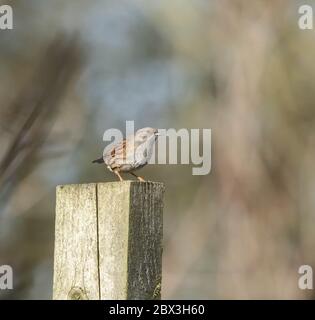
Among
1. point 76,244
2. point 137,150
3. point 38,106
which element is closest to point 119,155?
point 137,150

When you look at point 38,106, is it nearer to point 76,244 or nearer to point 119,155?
point 119,155

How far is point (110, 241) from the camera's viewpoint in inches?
103

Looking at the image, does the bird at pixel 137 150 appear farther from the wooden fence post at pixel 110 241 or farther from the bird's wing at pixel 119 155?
the wooden fence post at pixel 110 241

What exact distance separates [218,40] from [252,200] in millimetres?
1352

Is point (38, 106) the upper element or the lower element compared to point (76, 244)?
upper

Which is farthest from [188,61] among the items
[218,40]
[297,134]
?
[297,134]

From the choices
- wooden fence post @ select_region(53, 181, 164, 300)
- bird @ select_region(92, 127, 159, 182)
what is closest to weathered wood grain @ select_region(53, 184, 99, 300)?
wooden fence post @ select_region(53, 181, 164, 300)

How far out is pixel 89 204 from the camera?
2.70 m

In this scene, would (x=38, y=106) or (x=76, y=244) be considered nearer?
(x=76, y=244)

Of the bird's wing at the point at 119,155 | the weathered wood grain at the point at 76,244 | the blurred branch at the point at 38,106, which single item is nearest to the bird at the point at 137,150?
the bird's wing at the point at 119,155

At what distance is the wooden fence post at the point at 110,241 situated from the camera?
260cm

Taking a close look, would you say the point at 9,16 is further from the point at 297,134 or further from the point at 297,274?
the point at 297,274

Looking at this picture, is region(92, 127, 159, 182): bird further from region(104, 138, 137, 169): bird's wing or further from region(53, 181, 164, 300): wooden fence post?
region(53, 181, 164, 300): wooden fence post

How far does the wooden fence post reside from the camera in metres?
2.60
